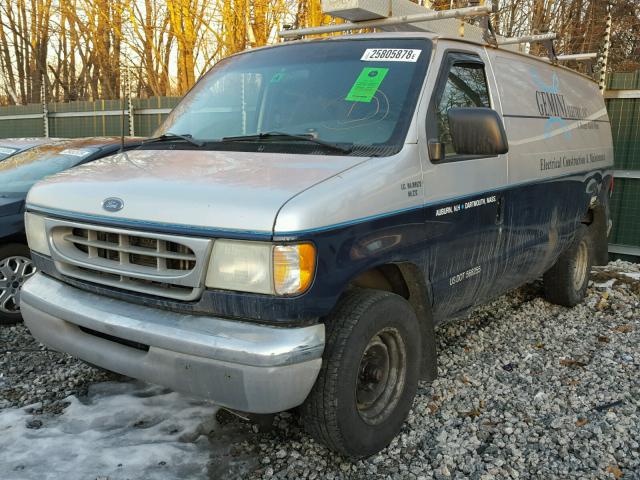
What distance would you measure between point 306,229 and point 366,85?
1308 millimetres

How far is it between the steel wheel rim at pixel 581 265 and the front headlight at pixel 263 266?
4.11 m

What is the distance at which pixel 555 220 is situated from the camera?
486 cm

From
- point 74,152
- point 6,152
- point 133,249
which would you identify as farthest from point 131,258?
point 6,152

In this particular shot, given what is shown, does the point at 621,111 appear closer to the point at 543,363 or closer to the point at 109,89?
the point at 543,363

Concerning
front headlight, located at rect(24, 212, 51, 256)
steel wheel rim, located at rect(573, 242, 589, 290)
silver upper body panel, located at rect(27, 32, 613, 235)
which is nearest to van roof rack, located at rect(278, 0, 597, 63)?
silver upper body panel, located at rect(27, 32, 613, 235)

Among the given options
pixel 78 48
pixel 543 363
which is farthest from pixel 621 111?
pixel 78 48

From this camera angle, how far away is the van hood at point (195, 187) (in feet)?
8.42

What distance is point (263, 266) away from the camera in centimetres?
252

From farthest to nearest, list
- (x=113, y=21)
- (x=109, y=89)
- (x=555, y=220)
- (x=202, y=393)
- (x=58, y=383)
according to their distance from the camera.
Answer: (x=109, y=89), (x=113, y=21), (x=555, y=220), (x=58, y=383), (x=202, y=393)

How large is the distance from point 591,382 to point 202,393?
2.84 metres

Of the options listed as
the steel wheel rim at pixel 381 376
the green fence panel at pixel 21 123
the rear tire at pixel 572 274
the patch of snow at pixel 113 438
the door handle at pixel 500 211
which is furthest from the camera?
the green fence panel at pixel 21 123

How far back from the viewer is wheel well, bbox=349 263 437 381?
3.26m

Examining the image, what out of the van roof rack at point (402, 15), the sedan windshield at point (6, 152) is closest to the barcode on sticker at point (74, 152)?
the sedan windshield at point (6, 152)

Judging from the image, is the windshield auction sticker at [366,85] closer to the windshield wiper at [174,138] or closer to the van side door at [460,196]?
the van side door at [460,196]
